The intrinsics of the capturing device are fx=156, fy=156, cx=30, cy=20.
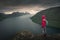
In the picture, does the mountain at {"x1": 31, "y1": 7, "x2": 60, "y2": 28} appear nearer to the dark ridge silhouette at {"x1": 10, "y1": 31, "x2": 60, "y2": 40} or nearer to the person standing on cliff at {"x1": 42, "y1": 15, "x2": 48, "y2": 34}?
the person standing on cliff at {"x1": 42, "y1": 15, "x2": 48, "y2": 34}

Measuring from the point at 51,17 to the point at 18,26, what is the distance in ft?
3.13

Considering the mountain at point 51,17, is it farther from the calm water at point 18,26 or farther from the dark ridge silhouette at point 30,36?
the dark ridge silhouette at point 30,36

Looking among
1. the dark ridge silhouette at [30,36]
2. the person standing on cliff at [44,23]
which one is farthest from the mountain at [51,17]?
the dark ridge silhouette at [30,36]

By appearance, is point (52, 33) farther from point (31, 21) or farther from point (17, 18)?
point (17, 18)

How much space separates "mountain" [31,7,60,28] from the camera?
14.2 feet

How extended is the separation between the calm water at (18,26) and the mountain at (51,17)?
0.13m

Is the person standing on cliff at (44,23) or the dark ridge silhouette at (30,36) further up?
the person standing on cliff at (44,23)

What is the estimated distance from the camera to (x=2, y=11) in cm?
432

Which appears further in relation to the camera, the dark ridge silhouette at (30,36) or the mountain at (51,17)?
the mountain at (51,17)

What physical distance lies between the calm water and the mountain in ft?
0.42

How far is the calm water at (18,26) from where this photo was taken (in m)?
4.22

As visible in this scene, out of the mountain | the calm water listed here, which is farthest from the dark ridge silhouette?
the mountain

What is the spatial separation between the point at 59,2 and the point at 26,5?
94 cm

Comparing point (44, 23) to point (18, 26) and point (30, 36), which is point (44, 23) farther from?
point (18, 26)
